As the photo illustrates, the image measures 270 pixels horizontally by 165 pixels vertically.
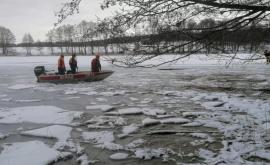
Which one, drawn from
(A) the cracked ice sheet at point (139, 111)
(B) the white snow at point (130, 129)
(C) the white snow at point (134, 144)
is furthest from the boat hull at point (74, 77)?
(C) the white snow at point (134, 144)

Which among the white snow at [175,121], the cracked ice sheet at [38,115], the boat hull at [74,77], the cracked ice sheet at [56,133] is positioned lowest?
the cracked ice sheet at [56,133]

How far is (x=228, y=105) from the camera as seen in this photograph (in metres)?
11.0

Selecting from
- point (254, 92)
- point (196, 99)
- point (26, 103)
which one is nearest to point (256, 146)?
point (196, 99)

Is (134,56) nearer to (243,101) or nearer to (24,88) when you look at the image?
(243,101)

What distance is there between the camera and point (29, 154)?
22.1 feet

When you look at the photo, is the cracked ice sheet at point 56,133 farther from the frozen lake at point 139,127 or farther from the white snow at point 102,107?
the white snow at point 102,107

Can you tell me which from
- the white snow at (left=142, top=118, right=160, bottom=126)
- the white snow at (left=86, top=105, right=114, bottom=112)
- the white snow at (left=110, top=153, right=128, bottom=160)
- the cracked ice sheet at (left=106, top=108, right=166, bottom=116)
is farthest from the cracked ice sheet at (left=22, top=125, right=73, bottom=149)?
the white snow at (left=86, top=105, right=114, bottom=112)

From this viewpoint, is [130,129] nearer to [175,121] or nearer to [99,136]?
[99,136]

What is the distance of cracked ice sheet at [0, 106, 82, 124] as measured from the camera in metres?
9.77

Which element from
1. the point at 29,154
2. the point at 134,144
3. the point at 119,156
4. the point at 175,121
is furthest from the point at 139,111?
the point at 29,154

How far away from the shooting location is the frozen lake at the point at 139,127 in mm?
6512

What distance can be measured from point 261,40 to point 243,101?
651 cm

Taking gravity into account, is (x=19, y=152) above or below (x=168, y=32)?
below

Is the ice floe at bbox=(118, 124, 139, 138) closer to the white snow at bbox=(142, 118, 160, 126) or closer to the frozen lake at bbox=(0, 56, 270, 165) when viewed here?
the frozen lake at bbox=(0, 56, 270, 165)
